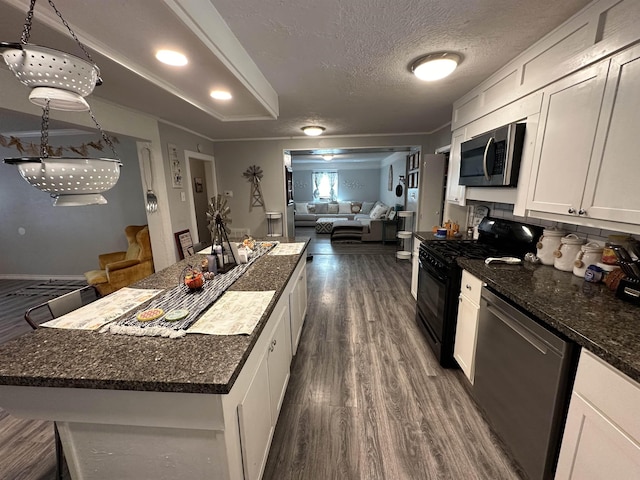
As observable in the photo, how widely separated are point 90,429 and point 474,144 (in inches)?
112

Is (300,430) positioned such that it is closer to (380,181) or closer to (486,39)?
(486,39)

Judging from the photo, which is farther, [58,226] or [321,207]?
[321,207]

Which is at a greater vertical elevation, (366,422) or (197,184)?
(197,184)

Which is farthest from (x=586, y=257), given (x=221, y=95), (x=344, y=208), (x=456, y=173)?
(x=344, y=208)

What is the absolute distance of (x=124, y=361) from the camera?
87 centimetres

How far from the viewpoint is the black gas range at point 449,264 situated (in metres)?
1.93

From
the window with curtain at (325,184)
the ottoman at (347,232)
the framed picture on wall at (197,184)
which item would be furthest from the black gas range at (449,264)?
the window with curtain at (325,184)

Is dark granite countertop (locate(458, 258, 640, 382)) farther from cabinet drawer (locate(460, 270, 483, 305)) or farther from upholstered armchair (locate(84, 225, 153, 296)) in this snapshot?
upholstered armchair (locate(84, 225, 153, 296))

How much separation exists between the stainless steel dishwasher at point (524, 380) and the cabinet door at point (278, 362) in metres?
1.24

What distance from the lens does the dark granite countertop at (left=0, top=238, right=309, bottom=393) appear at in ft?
2.59

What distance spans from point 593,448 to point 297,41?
7.95 feet

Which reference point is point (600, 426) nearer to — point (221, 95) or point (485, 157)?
point (485, 157)

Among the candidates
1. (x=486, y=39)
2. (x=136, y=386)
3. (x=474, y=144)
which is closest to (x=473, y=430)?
(x=136, y=386)

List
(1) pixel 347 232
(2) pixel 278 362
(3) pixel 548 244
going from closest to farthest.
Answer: (2) pixel 278 362 < (3) pixel 548 244 < (1) pixel 347 232
